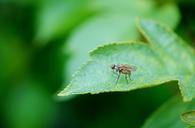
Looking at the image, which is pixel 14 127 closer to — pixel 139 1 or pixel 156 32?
pixel 139 1

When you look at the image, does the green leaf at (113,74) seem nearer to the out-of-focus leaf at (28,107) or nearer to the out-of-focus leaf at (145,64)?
the out-of-focus leaf at (145,64)

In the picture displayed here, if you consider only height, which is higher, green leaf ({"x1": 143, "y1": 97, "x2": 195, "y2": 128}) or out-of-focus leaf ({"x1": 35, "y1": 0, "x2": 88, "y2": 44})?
out-of-focus leaf ({"x1": 35, "y1": 0, "x2": 88, "y2": 44})

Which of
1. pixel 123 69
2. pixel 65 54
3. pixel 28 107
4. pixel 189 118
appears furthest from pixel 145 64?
pixel 28 107

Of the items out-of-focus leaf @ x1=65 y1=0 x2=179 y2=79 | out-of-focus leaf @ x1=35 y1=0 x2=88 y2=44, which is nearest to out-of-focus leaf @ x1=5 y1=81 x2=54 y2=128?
out-of-focus leaf @ x1=35 y1=0 x2=88 y2=44

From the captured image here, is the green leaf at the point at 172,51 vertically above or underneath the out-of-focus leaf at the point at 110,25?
underneath

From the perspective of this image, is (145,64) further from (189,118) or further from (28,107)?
(28,107)

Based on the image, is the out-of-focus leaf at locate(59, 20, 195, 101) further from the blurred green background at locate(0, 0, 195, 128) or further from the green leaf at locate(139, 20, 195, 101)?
the blurred green background at locate(0, 0, 195, 128)

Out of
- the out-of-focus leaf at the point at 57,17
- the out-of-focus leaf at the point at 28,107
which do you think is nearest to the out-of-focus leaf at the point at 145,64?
the out-of-focus leaf at the point at 57,17
